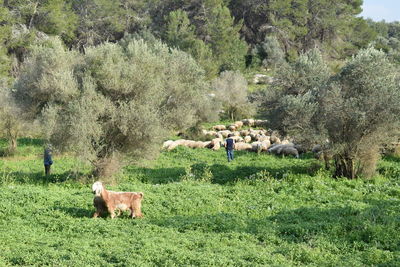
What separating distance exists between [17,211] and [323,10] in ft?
216

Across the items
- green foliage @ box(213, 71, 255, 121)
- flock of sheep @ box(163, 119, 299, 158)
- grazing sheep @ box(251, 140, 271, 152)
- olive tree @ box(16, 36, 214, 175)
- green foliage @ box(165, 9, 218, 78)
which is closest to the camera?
olive tree @ box(16, 36, 214, 175)

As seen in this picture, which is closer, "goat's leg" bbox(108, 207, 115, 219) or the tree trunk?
"goat's leg" bbox(108, 207, 115, 219)

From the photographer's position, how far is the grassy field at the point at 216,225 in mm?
9938

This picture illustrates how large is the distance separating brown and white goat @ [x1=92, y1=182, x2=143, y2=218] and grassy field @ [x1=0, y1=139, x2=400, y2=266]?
0.34 meters

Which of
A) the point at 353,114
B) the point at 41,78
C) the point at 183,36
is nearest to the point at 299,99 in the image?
the point at 353,114

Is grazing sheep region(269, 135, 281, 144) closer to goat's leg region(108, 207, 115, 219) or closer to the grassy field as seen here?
the grassy field

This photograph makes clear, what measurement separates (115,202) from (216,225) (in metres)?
3.18

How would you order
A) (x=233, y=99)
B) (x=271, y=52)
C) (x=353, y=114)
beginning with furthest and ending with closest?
1. (x=271, y=52)
2. (x=233, y=99)
3. (x=353, y=114)

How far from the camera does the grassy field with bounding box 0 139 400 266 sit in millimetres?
9938

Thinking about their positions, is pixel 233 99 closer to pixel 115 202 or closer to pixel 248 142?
pixel 248 142

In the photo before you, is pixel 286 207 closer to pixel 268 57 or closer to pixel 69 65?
→ pixel 69 65

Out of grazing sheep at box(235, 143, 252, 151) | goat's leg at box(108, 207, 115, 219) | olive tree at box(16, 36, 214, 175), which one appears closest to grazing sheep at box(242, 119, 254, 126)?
grazing sheep at box(235, 143, 252, 151)

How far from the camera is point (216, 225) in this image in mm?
12336

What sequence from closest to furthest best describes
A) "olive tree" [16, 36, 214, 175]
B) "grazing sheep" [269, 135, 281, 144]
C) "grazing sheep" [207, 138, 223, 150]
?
"olive tree" [16, 36, 214, 175] < "grazing sheep" [207, 138, 223, 150] < "grazing sheep" [269, 135, 281, 144]
